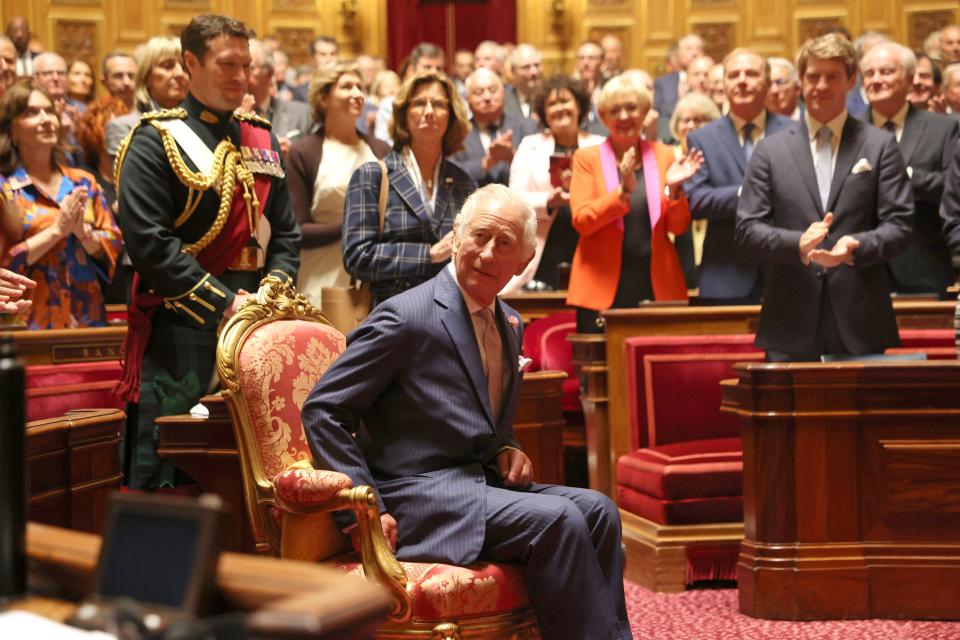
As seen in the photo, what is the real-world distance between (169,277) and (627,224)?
2.30 meters

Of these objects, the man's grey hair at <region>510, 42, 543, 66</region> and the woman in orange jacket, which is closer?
Result: the woman in orange jacket

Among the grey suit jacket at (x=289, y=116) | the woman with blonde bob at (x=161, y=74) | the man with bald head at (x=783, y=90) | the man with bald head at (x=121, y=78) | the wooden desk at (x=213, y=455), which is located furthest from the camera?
the grey suit jacket at (x=289, y=116)

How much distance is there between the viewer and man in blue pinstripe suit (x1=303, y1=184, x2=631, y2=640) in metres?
2.69

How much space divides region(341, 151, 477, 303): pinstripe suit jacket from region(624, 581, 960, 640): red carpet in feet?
4.21

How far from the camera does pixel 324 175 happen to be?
5.02 metres

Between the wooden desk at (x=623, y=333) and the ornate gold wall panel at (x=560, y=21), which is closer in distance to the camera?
the wooden desk at (x=623, y=333)

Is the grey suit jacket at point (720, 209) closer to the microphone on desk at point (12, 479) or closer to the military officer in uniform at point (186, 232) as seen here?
the military officer in uniform at point (186, 232)

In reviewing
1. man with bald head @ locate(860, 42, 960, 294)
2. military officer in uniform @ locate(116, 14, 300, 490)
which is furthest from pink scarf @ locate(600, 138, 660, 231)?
military officer in uniform @ locate(116, 14, 300, 490)

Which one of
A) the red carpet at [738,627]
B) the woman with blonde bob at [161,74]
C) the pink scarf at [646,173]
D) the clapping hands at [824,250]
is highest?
the woman with blonde bob at [161,74]

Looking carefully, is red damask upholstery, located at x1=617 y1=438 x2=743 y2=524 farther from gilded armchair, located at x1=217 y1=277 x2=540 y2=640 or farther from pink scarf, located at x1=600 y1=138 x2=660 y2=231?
gilded armchair, located at x1=217 y1=277 x2=540 y2=640

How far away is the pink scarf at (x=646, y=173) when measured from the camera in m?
5.12

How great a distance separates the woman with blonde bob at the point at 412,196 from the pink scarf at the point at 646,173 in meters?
0.98

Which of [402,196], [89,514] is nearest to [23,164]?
[402,196]

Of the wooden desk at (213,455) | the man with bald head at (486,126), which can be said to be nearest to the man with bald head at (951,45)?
the man with bald head at (486,126)
